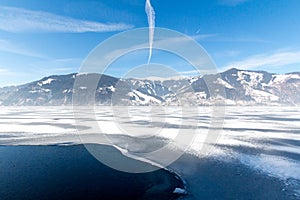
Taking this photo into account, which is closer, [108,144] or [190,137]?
[108,144]

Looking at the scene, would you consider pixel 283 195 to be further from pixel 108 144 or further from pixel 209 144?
pixel 108 144

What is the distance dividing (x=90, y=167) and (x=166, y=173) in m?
5.43

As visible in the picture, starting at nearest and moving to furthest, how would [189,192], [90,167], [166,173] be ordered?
[189,192]
[166,173]
[90,167]

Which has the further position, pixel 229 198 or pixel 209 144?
pixel 209 144

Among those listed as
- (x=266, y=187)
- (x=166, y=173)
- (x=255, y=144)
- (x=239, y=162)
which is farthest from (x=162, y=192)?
(x=255, y=144)

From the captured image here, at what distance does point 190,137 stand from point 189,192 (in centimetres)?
1570

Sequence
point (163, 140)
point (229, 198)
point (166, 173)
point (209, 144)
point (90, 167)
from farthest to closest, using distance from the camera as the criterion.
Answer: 1. point (163, 140)
2. point (209, 144)
3. point (90, 167)
4. point (166, 173)
5. point (229, 198)

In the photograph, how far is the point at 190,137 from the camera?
27.6 metres

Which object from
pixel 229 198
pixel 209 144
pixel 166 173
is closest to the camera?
pixel 229 198

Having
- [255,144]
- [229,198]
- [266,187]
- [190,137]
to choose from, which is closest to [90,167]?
[229,198]

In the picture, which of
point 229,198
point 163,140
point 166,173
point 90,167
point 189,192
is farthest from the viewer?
point 163,140

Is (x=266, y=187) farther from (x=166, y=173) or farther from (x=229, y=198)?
(x=166, y=173)

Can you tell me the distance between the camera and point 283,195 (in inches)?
457

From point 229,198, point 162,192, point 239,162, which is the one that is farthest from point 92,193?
point 239,162
